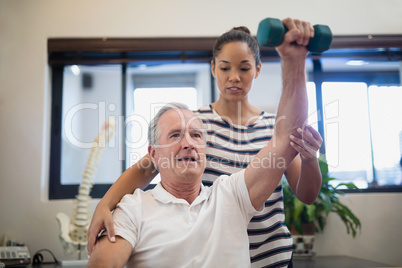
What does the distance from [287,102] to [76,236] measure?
1.97 metres

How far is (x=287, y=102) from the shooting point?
3.53ft

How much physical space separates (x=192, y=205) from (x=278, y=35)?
23.5 inches

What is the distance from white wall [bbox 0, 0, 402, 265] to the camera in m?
2.92

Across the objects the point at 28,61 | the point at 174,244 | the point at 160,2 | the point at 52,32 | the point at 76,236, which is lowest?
the point at 76,236

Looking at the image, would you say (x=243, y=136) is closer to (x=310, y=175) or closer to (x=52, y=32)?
(x=310, y=175)

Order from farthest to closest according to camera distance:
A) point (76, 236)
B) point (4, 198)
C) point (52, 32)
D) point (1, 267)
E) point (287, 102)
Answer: point (52, 32), point (4, 198), point (76, 236), point (1, 267), point (287, 102)

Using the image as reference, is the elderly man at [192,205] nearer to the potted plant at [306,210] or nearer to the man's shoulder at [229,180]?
the man's shoulder at [229,180]

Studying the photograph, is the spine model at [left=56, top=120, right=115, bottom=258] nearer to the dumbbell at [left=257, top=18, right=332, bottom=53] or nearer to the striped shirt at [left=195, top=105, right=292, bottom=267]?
the striped shirt at [left=195, top=105, right=292, bottom=267]

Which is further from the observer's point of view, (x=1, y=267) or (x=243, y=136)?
(x=1, y=267)

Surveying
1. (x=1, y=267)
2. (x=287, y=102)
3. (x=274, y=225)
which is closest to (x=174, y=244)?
(x=274, y=225)

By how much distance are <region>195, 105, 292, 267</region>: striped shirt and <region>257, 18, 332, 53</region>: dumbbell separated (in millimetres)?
500

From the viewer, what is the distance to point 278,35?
931mm

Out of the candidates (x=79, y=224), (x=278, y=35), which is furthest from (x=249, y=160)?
(x=79, y=224)

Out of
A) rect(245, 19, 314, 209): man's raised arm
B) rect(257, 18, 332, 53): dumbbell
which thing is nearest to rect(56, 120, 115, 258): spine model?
rect(245, 19, 314, 209): man's raised arm
